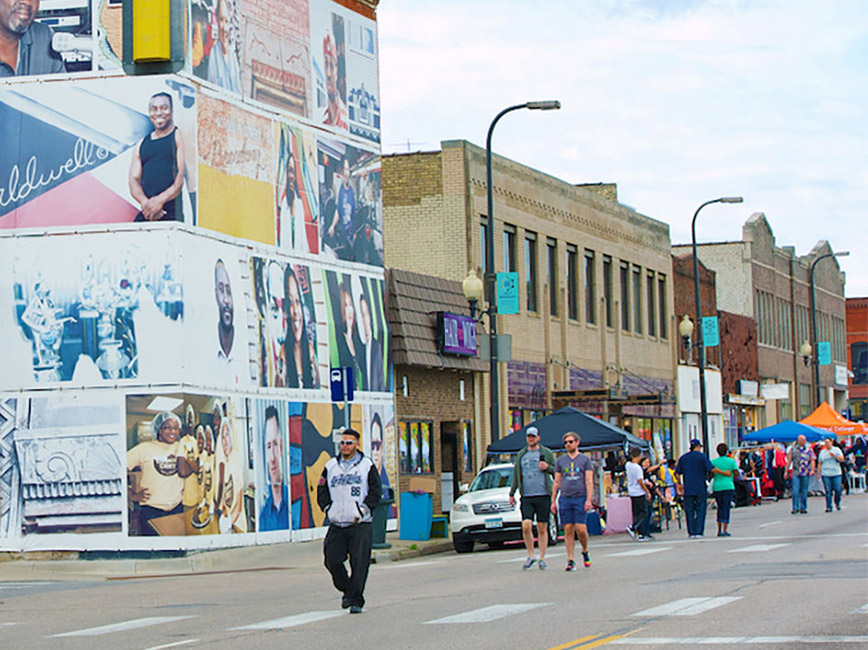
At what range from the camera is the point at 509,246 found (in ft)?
135

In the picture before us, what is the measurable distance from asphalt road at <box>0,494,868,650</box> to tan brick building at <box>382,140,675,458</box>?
15.3m

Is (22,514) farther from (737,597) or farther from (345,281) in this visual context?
(737,597)

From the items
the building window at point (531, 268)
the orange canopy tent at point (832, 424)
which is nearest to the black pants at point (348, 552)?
the building window at point (531, 268)

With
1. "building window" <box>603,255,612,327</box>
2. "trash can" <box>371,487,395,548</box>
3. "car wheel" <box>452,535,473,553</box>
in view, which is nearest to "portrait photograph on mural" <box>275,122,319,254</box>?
"trash can" <box>371,487,395,548</box>

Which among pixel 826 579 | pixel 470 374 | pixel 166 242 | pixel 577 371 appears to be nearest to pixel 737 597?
pixel 826 579

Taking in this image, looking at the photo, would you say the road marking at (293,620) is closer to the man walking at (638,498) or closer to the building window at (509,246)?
the man walking at (638,498)

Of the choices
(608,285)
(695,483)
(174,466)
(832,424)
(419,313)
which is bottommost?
(695,483)

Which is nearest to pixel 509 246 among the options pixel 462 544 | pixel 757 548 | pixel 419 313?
pixel 419 313

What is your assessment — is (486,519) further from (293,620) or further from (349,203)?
(293,620)

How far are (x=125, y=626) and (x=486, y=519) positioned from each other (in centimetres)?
1287

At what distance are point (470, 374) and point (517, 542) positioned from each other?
9.55 meters

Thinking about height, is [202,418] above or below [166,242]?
below

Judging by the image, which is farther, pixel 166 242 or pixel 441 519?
pixel 441 519

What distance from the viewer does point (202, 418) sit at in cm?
2611
